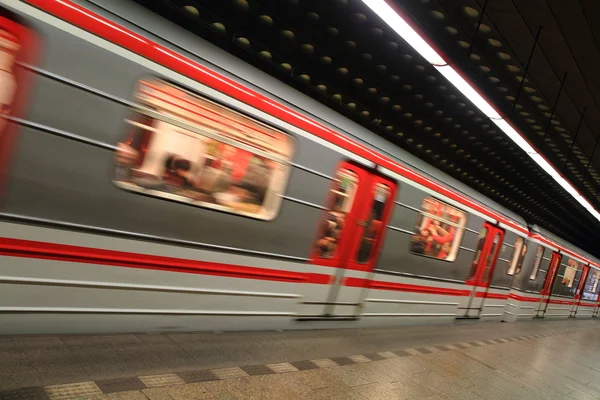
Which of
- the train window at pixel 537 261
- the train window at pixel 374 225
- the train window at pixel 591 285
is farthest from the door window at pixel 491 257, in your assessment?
the train window at pixel 591 285

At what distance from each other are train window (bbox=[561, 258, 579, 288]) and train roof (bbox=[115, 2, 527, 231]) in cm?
909

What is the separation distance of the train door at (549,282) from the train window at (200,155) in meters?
9.76

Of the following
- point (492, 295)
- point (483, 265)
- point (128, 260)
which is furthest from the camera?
point (492, 295)

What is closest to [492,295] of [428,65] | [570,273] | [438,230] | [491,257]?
[491,257]

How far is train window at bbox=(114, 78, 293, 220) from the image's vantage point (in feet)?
8.46

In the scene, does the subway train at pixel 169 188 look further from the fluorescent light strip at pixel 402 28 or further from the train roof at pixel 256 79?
the fluorescent light strip at pixel 402 28

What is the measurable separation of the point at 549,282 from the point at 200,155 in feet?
36.3

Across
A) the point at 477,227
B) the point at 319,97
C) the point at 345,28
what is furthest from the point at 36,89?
the point at 477,227

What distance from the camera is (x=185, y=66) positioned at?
106 inches

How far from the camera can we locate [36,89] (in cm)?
213

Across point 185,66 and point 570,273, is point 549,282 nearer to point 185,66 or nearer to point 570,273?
point 570,273

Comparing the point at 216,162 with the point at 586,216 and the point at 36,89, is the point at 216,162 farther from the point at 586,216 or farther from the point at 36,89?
the point at 586,216

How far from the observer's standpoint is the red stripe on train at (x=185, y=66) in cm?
221

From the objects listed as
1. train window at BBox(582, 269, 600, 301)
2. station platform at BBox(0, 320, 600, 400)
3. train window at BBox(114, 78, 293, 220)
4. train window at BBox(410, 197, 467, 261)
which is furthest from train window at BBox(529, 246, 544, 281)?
train window at BBox(114, 78, 293, 220)
